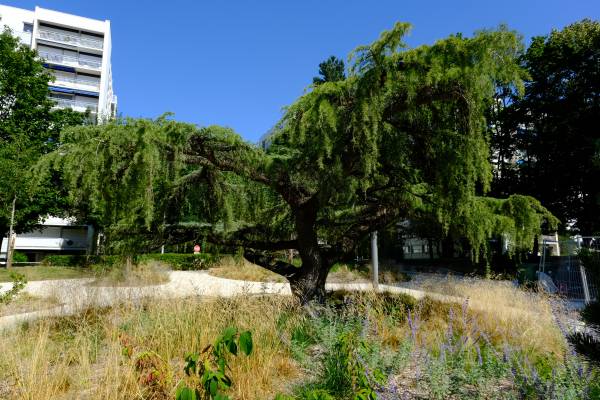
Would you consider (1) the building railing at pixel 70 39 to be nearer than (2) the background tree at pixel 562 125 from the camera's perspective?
No

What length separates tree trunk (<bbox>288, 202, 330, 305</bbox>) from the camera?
23.7 ft

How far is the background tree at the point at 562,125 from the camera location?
63.8 feet

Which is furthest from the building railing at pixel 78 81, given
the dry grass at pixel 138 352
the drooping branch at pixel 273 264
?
the dry grass at pixel 138 352

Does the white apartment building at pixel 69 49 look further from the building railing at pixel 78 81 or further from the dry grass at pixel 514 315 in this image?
the dry grass at pixel 514 315

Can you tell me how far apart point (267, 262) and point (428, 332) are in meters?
3.67

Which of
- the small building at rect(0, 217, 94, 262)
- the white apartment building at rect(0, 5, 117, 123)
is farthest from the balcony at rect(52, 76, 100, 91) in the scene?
the small building at rect(0, 217, 94, 262)

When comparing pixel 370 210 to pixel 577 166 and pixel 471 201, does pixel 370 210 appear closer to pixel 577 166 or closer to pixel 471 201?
pixel 471 201

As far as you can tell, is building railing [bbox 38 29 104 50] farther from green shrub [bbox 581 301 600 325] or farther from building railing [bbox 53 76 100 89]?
green shrub [bbox 581 301 600 325]

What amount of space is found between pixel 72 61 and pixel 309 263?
4587 centimetres

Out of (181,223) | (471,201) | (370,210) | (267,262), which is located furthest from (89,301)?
(471,201)

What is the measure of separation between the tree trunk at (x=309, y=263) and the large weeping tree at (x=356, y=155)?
2 cm

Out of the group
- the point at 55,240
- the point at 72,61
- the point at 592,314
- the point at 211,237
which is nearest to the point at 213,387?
the point at 592,314

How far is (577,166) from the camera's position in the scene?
19.6 metres

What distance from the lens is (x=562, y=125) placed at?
19844 mm
